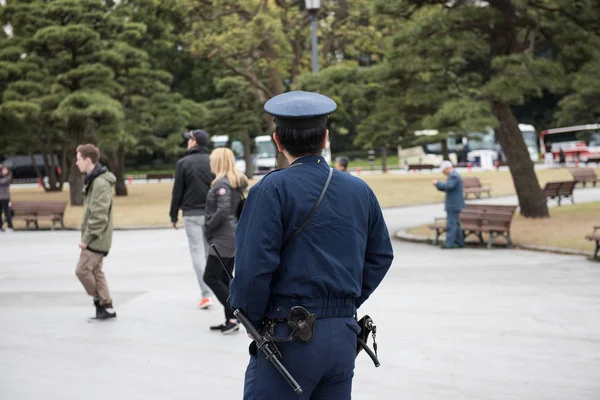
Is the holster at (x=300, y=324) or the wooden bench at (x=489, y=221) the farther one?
the wooden bench at (x=489, y=221)

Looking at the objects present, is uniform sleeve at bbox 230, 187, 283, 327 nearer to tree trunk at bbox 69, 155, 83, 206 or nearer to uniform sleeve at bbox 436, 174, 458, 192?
uniform sleeve at bbox 436, 174, 458, 192

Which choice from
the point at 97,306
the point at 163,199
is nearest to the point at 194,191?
the point at 97,306

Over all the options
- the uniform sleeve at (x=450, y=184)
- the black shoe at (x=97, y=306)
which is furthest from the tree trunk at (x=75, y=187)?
the black shoe at (x=97, y=306)

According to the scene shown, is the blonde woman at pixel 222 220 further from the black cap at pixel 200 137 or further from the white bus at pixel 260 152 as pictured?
the white bus at pixel 260 152

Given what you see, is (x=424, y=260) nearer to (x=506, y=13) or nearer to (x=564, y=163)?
(x=506, y=13)

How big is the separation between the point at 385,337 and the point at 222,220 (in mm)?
1779

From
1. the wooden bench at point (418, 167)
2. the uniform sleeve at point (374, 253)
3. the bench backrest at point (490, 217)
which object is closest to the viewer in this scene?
the uniform sleeve at point (374, 253)

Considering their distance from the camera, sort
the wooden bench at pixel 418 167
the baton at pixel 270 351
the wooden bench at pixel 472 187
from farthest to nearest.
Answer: the wooden bench at pixel 418 167 < the wooden bench at pixel 472 187 < the baton at pixel 270 351

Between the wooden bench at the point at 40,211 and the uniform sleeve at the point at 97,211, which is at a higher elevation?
the uniform sleeve at the point at 97,211

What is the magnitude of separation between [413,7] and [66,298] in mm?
11379

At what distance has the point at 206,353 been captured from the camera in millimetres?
7289

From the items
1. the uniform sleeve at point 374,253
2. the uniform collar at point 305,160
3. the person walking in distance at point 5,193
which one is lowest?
the person walking in distance at point 5,193

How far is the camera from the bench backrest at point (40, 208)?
850 inches

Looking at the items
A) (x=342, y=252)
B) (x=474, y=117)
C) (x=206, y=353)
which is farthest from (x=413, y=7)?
(x=342, y=252)
